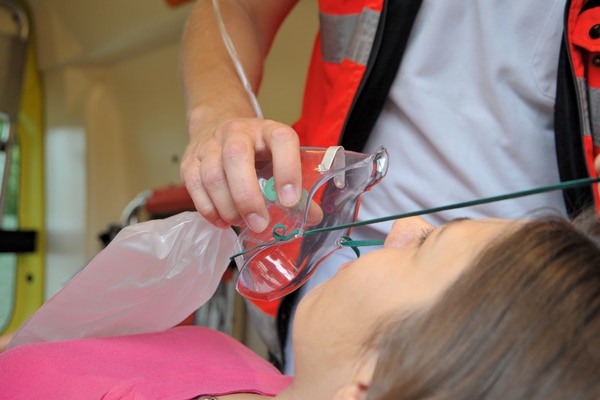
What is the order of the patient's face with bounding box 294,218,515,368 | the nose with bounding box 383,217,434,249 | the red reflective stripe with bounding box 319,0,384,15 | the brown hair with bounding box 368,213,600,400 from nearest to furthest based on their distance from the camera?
the brown hair with bounding box 368,213,600,400, the patient's face with bounding box 294,218,515,368, the nose with bounding box 383,217,434,249, the red reflective stripe with bounding box 319,0,384,15

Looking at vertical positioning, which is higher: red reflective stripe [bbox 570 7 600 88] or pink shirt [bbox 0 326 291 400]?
red reflective stripe [bbox 570 7 600 88]

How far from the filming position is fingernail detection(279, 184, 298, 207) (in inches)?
32.6

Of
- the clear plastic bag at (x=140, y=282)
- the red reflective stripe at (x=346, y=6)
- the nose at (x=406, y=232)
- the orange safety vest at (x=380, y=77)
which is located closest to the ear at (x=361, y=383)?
the nose at (x=406, y=232)

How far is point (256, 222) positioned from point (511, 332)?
342 mm

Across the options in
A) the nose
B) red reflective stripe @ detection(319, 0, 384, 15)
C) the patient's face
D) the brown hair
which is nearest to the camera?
the brown hair

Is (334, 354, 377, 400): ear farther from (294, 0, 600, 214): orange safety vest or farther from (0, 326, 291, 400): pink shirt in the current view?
(294, 0, 600, 214): orange safety vest

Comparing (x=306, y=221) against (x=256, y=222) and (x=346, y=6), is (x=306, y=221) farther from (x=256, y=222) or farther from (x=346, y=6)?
(x=346, y=6)

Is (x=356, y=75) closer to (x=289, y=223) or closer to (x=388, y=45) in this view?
(x=388, y=45)

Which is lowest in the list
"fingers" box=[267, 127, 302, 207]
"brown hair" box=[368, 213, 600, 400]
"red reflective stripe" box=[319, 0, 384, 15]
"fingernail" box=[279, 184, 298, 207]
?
"brown hair" box=[368, 213, 600, 400]

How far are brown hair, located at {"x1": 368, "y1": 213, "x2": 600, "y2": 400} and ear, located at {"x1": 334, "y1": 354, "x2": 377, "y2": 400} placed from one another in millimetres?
14

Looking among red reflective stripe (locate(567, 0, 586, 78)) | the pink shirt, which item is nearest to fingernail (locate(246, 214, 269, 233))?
the pink shirt

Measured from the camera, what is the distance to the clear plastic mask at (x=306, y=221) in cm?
88

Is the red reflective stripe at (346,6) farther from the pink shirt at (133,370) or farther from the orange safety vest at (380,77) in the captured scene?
the pink shirt at (133,370)

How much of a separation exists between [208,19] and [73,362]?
71 cm
